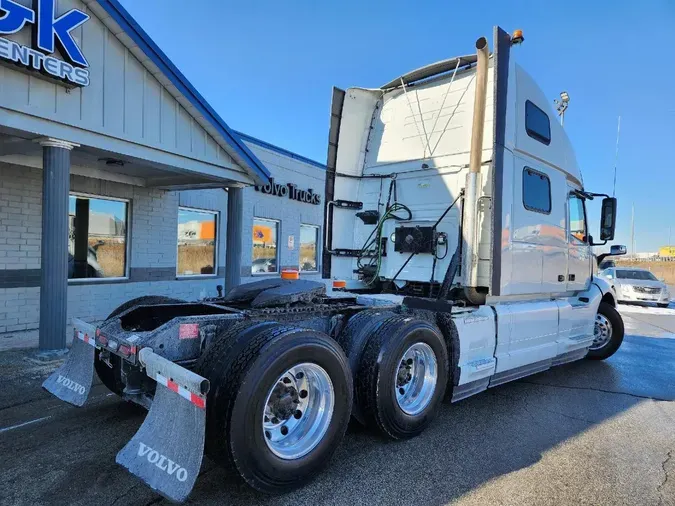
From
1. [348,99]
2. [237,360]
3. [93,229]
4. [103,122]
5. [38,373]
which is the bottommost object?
[38,373]

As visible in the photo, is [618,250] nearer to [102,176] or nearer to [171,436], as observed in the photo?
[171,436]

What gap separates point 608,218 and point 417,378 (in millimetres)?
4458

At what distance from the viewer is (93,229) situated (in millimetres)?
8773

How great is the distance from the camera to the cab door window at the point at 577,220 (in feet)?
21.5

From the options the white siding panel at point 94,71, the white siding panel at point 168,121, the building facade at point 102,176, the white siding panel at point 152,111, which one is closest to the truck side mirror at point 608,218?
the building facade at point 102,176

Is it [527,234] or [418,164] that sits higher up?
[418,164]

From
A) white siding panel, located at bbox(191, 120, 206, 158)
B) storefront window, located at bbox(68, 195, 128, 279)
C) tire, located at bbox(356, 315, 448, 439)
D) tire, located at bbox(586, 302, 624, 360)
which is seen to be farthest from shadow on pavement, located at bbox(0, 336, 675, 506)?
storefront window, located at bbox(68, 195, 128, 279)

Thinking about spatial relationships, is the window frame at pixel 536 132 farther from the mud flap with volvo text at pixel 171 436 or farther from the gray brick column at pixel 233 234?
the gray brick column at pixel 233 234

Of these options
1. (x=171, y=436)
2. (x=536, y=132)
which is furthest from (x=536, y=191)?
(x=171, y=436)

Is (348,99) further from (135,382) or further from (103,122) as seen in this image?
(135,382)

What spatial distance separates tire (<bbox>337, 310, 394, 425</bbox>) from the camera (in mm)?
3836

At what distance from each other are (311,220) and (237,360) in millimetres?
11608

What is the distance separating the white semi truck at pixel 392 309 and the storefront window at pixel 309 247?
7.85 m

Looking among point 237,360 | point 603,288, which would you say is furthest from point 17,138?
point 603,288
